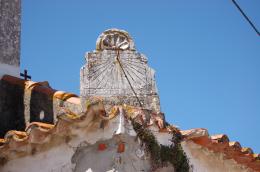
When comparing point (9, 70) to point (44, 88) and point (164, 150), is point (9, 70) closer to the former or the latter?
point (44, 88)

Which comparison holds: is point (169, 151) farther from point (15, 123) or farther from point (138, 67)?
point (15, 123)

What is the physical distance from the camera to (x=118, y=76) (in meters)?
7.84

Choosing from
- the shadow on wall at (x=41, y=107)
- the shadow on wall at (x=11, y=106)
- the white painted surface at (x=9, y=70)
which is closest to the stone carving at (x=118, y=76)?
the shadow on wall at (x=41, y=107)

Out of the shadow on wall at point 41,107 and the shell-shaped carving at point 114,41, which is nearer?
the shadow on wall at point 41,107

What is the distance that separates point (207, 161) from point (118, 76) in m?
2.00

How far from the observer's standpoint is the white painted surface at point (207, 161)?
277 inches

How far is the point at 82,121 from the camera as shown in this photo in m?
5.71

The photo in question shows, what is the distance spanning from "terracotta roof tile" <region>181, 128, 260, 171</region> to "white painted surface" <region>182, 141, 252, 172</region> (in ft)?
0.28

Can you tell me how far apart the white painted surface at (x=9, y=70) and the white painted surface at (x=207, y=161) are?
10.5 ft

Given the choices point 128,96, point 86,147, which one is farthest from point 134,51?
point 86,147

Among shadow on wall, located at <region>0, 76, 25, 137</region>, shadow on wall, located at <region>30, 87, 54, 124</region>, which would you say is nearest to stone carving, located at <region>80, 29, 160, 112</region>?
shadow on wall, located at <region>30, 87, 54, 124</region>

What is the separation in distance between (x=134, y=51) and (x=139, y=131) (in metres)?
2.28

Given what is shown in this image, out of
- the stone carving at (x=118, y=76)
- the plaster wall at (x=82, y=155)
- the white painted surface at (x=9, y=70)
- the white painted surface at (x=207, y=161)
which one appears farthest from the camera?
the white painted surface at (x=9, y=70)

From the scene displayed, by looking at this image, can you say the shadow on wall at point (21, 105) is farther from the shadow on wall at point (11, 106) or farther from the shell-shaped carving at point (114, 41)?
the shell-shaped carving at point (114, 41)
